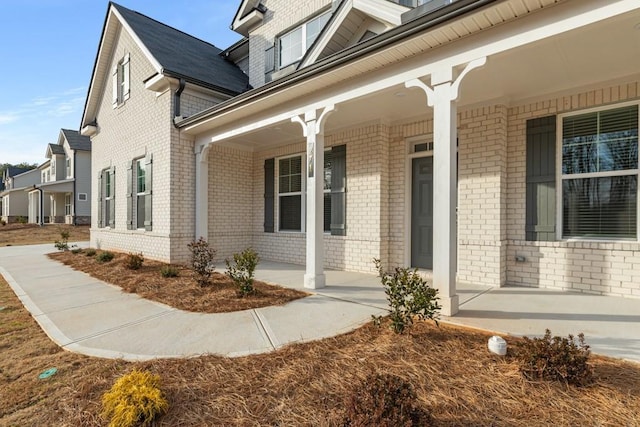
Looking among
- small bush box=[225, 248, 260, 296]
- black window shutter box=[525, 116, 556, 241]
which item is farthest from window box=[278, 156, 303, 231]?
black window shutter box=[525, 116, 556, 241]

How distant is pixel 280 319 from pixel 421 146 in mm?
4582

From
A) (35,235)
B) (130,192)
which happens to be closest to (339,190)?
(130,192)

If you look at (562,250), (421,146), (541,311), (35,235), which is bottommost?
(35,235)

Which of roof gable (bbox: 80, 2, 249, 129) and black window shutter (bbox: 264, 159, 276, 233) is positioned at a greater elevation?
roof gable (bbox: 80, 2, 249, 129)

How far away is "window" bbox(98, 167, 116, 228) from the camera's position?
36.0 ft

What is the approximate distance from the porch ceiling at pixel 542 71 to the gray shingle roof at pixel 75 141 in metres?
26.1

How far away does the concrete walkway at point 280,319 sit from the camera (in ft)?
10.5

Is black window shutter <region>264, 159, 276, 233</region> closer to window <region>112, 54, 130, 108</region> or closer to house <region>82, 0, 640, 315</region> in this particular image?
house <region>82, 0, 640, 315</region>

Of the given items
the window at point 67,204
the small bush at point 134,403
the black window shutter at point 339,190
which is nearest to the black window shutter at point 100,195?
the black window shutter at point 339,190

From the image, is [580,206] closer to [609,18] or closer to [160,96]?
[609,18]

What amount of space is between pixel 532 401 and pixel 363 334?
5.19ft

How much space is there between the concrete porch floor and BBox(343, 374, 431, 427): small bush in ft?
6.74

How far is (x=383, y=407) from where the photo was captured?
1729mm

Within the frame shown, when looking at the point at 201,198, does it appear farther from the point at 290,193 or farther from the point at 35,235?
the point at 35,235
